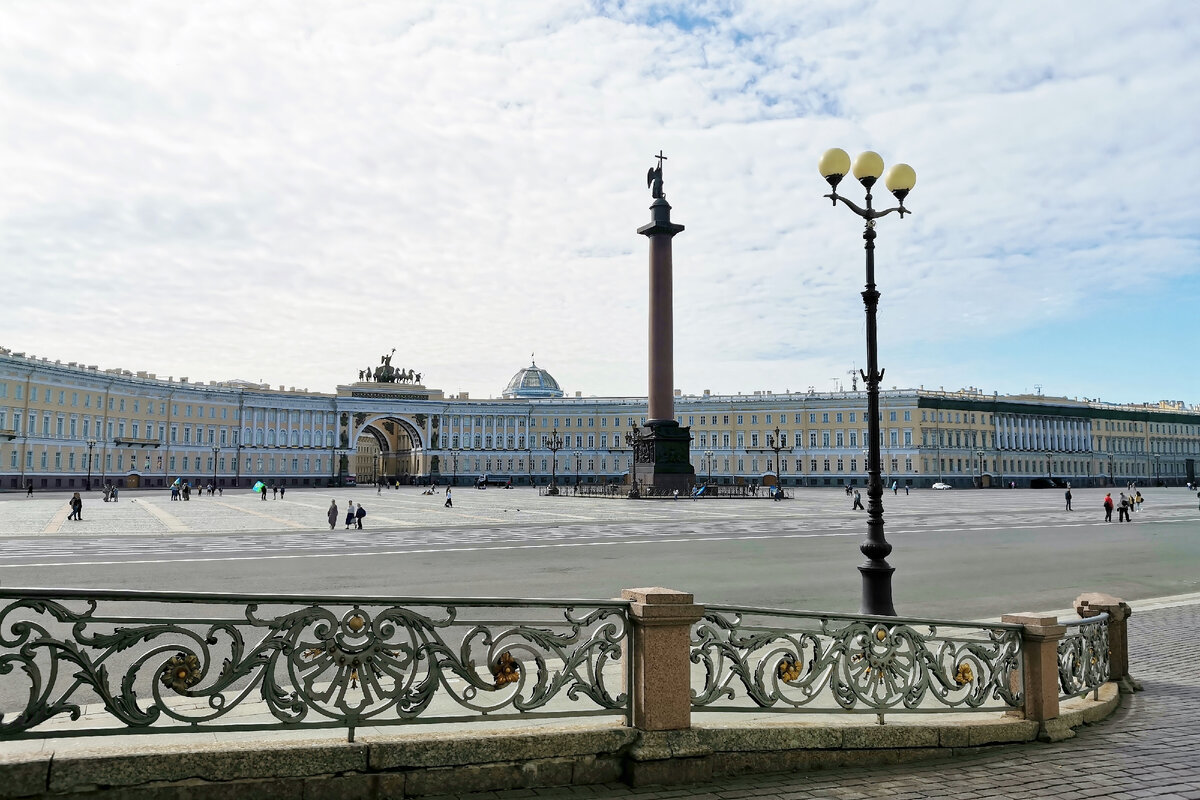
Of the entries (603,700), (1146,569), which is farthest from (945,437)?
(603,700)

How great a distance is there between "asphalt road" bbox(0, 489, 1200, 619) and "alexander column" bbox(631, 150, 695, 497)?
21.1 metres

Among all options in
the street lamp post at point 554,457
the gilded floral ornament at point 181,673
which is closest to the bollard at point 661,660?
the gilded floral ornament at point 181,673

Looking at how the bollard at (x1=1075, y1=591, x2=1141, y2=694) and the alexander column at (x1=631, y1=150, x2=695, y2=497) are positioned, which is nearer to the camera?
the bollard at (x1=1075, y1=591, x2=1141, y2=694)

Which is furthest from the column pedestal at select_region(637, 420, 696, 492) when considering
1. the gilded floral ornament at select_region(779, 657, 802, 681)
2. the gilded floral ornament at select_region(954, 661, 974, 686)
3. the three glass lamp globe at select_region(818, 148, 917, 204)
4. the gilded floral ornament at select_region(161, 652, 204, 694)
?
the gilded floral ornament at select_region(161, 652, 204, 694)

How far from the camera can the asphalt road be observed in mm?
14109

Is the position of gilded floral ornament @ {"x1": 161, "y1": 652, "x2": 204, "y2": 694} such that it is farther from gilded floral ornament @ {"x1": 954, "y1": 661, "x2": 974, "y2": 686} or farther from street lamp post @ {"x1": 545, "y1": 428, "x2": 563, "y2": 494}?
street lamp post @ {"x1": 545, "y1": 428, "x2": 563, "y2": 494}

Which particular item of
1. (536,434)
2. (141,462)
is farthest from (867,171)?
(536,434)

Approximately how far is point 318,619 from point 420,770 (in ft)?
3.35

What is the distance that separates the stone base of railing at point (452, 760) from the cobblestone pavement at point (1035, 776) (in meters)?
0.10

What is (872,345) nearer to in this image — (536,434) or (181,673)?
(181,673)

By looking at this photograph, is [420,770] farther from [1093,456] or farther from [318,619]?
[1093,456]

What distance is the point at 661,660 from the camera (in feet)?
16.6

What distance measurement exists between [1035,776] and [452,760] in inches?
151

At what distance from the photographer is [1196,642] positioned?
10.4 meters
